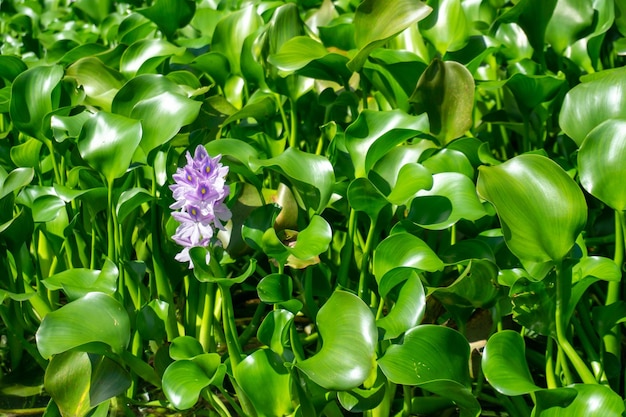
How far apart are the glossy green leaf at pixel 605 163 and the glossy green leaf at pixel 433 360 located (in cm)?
34

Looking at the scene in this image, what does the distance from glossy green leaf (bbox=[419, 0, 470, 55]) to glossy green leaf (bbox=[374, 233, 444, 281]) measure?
74cm

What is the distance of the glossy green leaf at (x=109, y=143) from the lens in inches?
63.9

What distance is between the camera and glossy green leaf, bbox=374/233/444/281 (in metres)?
1.43

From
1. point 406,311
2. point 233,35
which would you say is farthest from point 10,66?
point 406,311

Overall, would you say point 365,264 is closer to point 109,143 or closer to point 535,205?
point 535,205

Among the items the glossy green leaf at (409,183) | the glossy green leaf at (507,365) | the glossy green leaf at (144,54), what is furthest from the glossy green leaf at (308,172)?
the glossy green leaf at (144,54)

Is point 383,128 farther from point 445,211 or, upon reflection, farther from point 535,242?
point 535,242

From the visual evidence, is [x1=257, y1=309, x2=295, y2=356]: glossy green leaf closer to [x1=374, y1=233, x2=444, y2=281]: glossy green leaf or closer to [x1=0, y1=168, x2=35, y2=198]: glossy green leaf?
[x1=374, y1=233, x2=444, y2=281]: glossy green leaf

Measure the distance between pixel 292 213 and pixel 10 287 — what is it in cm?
67

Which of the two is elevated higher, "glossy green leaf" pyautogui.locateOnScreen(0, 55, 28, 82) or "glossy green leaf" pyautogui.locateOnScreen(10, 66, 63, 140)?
"glossy green leaf" pyautogui.locateOnScreen(10, 66, 63, 140)

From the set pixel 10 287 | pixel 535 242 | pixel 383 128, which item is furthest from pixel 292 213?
pixel 10 287

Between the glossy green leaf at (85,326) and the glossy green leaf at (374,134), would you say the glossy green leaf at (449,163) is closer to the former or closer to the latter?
the glossy green leaf at (374,134)

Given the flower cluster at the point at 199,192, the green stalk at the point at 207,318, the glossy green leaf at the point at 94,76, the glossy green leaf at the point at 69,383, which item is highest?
the flower cluster at the point at 199,192

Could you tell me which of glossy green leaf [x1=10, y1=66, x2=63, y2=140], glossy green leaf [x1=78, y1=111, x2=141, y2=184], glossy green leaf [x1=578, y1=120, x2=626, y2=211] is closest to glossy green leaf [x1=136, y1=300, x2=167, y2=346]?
glossy green leaf [x1=78, y1=111, x2=141, y2=184]
